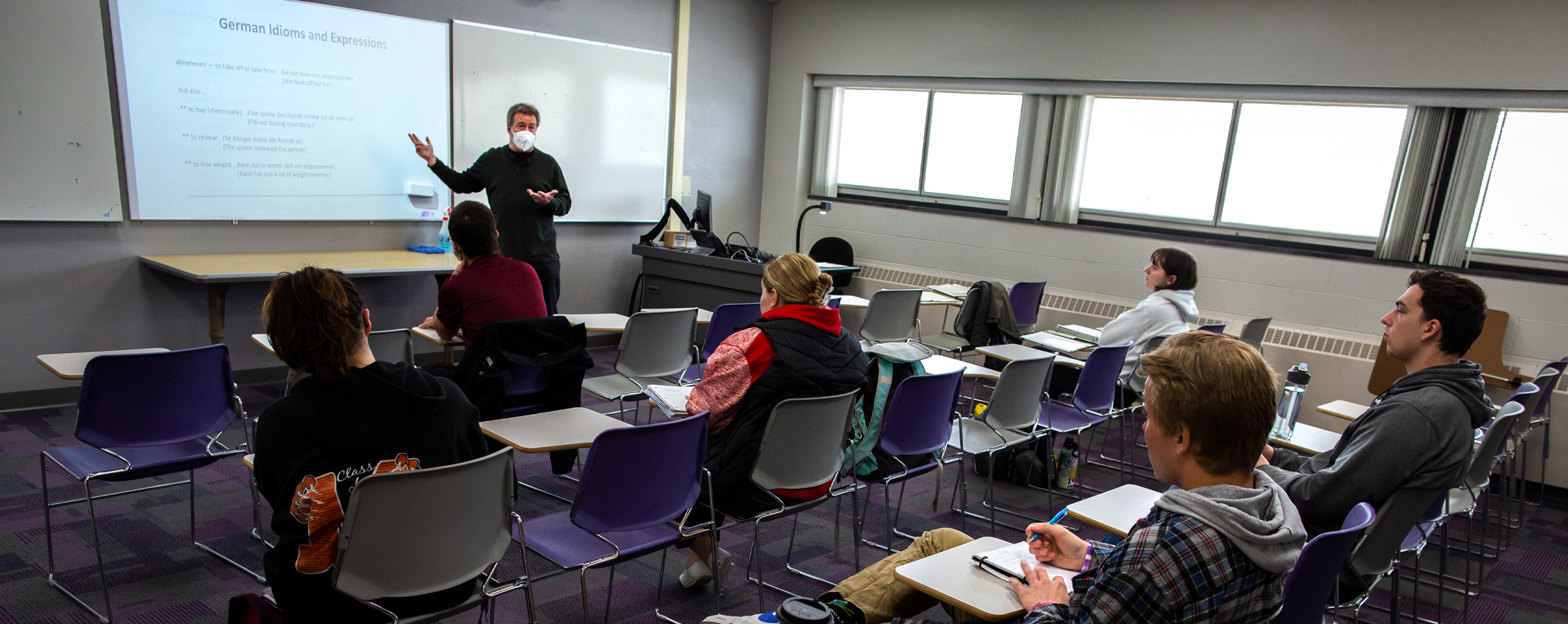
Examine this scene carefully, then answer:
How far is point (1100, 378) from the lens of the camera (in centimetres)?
395

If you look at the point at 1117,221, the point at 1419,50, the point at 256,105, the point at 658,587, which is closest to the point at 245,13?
the point at 256,105

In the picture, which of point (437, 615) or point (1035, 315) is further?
point (1035, 315)

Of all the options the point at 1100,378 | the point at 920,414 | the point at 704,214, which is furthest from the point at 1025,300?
the point at 920,414

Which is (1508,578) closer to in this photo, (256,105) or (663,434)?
(663,434)

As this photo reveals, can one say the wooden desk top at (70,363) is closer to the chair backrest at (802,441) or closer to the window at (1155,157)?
the chair backrest at (802,441)

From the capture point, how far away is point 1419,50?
5.08m

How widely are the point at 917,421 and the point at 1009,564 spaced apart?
1.39 metres

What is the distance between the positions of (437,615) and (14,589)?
5.96ft

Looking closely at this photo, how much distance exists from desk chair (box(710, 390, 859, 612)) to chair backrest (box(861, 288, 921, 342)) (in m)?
2.47

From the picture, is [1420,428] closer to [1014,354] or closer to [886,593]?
[886,593]

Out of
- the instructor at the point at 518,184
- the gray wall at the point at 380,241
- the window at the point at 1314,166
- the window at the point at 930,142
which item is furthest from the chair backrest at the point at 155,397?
the window at the point at 1314,166

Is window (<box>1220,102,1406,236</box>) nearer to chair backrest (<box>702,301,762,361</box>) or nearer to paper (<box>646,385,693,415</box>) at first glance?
chair backrest (<box>702,301,762,361</box>)

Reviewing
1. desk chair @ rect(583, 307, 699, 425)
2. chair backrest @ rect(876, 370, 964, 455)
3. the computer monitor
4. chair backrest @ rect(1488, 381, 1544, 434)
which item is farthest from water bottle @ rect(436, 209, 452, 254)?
chair backrest @ rect(1488, 381, 1544, 434)

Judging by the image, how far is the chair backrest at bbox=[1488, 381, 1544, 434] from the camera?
3410mm
